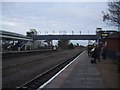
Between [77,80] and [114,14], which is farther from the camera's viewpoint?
[114,14]

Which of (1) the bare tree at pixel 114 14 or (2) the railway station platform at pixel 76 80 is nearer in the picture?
(2) the railway station platform at pixel 76 80

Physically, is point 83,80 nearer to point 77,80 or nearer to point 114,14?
point 77,80

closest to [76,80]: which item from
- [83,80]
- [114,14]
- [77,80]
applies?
[77,80]

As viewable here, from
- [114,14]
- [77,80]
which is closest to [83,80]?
[77,80]

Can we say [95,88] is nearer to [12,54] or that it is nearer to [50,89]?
[50,89]

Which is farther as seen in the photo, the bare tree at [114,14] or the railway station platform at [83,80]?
the bare tree at [114,14]

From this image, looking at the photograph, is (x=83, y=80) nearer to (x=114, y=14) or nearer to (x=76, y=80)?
(x=76, y=80)

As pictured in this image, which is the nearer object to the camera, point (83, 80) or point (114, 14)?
point (83, 80)

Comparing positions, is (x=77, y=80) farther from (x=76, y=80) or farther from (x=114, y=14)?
(x=114, y=14)

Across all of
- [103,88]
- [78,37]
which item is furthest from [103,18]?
[78,37]

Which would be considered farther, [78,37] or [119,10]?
[78,37]

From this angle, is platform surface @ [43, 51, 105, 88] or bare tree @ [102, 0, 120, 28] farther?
bare tree @ [102, 0, 120, 28]

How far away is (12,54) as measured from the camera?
4675 centimetres

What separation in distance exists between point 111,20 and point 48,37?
97593 mm
